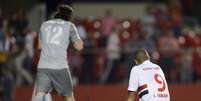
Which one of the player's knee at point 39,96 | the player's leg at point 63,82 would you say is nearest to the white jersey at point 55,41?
the player's leg at point 63,82

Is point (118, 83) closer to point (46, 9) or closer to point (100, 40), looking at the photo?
point (100, 40)

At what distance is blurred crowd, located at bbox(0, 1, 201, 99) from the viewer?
2439cm

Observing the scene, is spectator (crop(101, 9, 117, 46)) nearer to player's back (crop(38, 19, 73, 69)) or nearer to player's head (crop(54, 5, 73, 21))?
player's head (crop(54, 5, 73, 21))

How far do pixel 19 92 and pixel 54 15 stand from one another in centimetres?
800

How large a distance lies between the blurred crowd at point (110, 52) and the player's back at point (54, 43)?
692 cm

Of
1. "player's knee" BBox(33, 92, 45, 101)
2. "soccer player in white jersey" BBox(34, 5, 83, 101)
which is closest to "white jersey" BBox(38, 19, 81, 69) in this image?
"soccer player in white jersey" BBox(34, 5, 83, 101)

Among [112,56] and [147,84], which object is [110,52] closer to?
[112,56]

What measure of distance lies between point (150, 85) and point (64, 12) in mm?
2296

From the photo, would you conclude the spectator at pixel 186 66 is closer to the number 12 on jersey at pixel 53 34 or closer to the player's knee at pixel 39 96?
the number 12 on jersey at pixel 53 34

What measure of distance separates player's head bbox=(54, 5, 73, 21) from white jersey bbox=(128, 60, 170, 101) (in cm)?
189

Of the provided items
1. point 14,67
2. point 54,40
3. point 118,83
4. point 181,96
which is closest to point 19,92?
point 14,67

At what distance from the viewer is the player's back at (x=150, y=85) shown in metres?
15.5

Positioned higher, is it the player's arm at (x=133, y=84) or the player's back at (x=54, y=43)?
the player's back at (x=54, y=43)

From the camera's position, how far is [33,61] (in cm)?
2411
